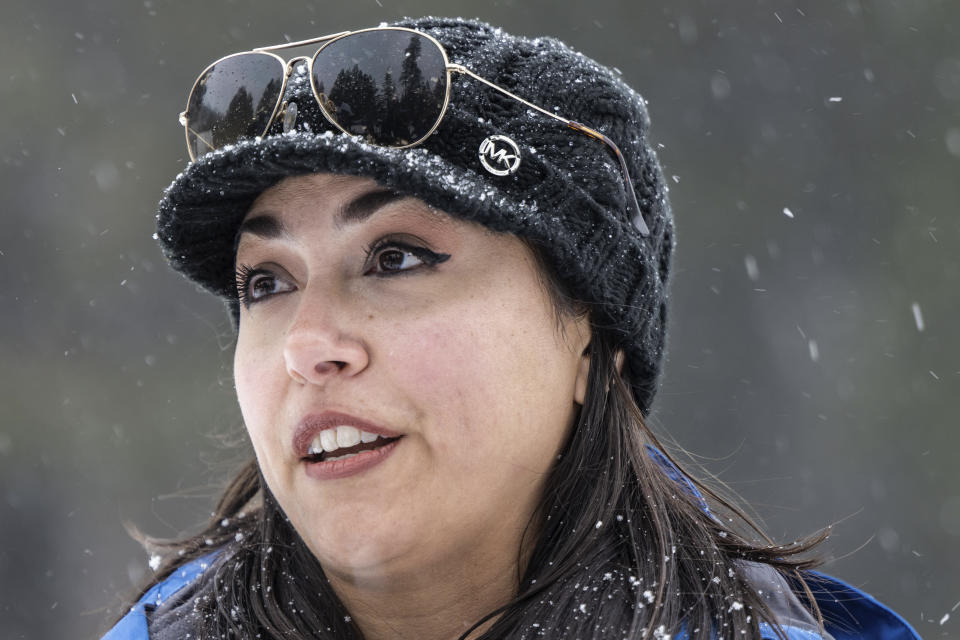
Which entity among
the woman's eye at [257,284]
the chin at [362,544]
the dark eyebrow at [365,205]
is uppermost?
the dark eyebrow at [365,205]

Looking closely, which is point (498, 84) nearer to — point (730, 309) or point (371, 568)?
point (371, 568)

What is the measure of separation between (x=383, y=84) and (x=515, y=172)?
30 centimetres

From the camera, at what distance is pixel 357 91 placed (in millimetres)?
2025

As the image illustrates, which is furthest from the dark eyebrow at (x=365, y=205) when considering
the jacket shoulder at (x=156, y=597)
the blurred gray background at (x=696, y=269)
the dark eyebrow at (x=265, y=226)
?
the blurred gray background at (x=696, y=269)

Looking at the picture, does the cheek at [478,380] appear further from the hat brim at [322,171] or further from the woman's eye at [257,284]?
the woman's eye at [257,284]

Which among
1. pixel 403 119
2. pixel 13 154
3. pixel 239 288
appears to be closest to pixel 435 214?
pixel 403 119

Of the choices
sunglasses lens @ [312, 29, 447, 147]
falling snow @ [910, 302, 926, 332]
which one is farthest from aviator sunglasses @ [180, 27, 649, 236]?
falling snow @ [910, 302, 926, 332]

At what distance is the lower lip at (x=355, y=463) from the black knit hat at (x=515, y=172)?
1.46 feet

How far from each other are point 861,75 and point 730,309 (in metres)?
1.99

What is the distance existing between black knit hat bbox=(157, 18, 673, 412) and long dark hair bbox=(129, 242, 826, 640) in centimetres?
8

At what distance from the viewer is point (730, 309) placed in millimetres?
7973

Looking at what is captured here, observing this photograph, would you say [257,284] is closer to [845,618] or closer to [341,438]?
[341,438]

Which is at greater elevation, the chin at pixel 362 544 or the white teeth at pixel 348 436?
the white teeth at pixel 348 436

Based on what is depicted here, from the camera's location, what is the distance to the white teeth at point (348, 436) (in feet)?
6.44
